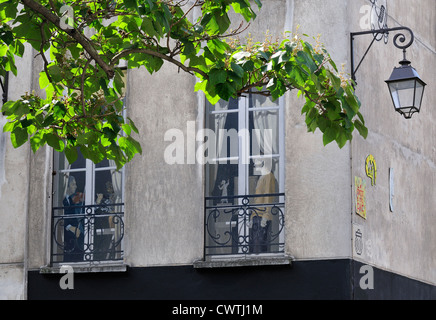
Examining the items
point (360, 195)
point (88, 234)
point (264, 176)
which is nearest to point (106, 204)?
point (88, 234)

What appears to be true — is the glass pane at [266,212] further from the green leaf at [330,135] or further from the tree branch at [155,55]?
the tree branch at [155,55]

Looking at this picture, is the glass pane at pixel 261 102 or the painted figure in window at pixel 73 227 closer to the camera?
the glass pane at pixel 261 102

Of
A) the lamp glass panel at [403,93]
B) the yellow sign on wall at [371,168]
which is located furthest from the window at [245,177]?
the lamp glass panel at [403,93]

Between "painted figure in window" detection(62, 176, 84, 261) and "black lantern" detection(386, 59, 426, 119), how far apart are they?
14.0 ft

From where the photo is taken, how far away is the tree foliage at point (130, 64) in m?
10.6

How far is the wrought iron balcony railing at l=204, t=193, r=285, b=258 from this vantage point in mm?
13797

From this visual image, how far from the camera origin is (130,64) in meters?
11.7

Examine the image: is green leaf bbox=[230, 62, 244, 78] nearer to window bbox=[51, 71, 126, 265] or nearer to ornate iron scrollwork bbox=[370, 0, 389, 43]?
ornate iron scrollwork bbox=[370, 0, 389, 43]

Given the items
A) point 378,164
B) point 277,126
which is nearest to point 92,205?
point 277,126

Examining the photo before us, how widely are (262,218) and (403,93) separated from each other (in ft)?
7.24

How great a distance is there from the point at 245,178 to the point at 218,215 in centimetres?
55
